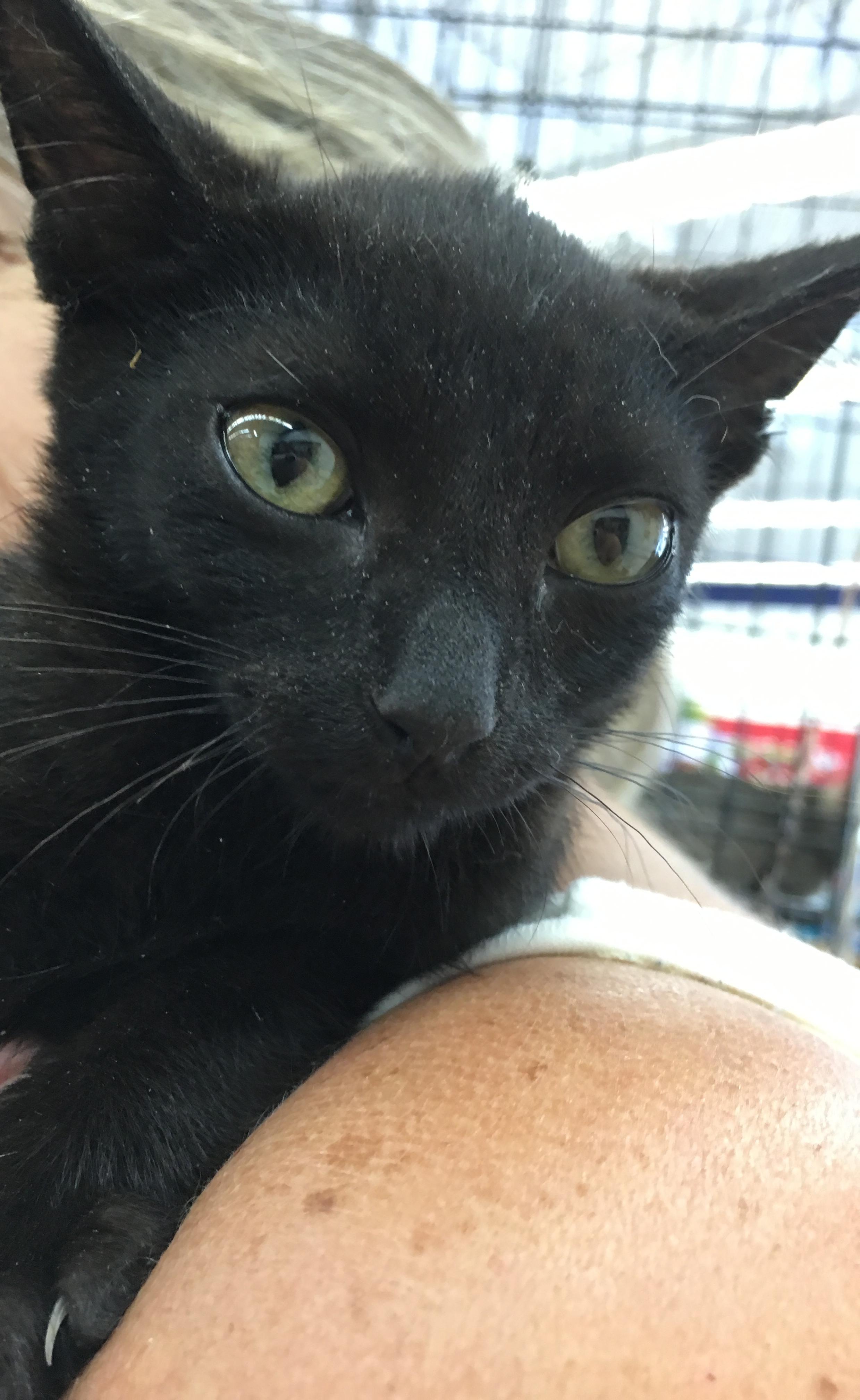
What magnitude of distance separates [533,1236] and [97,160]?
642 mm

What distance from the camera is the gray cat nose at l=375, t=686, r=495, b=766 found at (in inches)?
21.0

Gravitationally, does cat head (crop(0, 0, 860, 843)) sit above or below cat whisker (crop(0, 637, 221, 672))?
above

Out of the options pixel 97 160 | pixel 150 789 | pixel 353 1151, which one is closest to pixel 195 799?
pixel 150 789

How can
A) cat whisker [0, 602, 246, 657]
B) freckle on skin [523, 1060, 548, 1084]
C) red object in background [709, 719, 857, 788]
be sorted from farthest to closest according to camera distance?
red object in background [709, 719, 857, 788]
cat whisker [0, 602, 246, 657]
freckle on skin [523, 1060, 548, 1084]

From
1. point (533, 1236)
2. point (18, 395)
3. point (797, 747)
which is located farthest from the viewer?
point (797, 747)

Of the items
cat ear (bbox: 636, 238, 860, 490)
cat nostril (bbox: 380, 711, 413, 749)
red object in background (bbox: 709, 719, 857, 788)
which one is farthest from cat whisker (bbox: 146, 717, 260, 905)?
red object in background (bbox: 709, 719, 857, 788)

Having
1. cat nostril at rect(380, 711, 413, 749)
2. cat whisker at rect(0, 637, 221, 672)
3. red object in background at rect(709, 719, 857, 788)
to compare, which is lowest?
red object in background at rect(709, 719, 857, 788)

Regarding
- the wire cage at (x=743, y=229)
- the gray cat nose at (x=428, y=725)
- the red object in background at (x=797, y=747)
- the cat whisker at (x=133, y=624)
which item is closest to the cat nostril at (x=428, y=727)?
the gray cat nose at (x=428, y=725)

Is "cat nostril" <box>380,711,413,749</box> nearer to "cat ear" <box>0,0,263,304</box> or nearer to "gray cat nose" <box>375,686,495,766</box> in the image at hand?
"gray cat nose" <box>375,686,495,766</box>

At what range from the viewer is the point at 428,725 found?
0.54 metres

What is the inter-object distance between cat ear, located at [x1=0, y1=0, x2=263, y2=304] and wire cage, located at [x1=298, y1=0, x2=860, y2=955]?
58 centimetres

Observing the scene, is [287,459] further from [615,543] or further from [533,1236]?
[533,1236]

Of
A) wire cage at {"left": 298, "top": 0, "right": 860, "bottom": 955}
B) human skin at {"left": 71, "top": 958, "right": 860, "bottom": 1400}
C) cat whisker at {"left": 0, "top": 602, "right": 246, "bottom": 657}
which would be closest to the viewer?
human skin at {"left": 71, "top": 958, "right": 860, "bottom": 1400}

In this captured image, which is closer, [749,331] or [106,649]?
[106,649]
